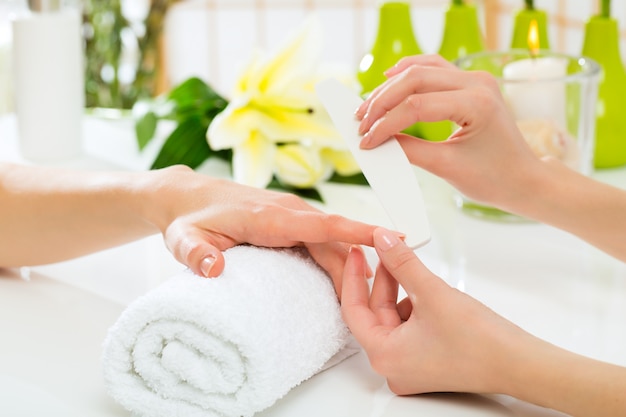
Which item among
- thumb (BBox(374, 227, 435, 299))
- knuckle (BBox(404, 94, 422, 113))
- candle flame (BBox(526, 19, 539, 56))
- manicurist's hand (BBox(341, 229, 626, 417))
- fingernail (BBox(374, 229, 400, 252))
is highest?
candle flame (BBox(526, 19, 539, 56))

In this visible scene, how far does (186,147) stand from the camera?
1.20 metres

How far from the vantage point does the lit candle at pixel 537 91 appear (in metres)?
1.05

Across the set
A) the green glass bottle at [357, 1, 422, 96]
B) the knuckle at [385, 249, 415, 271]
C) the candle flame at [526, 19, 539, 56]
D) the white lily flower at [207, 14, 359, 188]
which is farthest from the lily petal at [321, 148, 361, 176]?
the knuckle at [385, 249, 415, 271]

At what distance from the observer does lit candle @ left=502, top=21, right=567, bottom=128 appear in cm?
105

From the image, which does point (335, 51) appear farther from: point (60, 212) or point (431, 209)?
point (60, 212)

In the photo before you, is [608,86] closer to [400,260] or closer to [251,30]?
[400,260]

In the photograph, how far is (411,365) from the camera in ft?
2.11

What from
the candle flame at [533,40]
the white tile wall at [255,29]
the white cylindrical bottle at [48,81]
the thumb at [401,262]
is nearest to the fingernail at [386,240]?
the thumb at [401,262]

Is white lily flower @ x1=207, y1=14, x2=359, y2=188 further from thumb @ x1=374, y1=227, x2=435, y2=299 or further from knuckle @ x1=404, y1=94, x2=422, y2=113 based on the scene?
thumb @ x1=374, y1=227, x2=435, y2=299

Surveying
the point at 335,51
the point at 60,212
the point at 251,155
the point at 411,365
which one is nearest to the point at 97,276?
the point at 60,212

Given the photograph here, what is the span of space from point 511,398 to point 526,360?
0.20 feet

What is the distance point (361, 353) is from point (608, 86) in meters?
0.65

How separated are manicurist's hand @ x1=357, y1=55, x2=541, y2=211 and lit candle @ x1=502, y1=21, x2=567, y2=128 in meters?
0.17

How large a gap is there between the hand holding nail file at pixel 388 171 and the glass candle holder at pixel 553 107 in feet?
0.87
